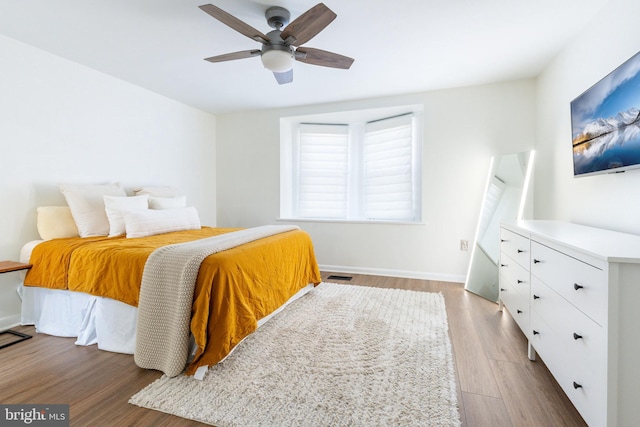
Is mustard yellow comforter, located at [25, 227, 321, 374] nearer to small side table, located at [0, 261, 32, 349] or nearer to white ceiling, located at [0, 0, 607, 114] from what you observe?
small side table, located at [0, 261, 32, 349]

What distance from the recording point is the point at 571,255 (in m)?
1.34

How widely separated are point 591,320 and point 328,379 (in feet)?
4.09

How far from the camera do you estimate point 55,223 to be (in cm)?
251

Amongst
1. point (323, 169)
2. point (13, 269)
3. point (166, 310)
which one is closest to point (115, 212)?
point (13, 269)

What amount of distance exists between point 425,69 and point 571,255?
7.74 ft

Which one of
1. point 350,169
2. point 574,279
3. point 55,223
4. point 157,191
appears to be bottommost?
point 574,279

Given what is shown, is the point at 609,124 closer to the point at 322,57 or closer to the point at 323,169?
the point at 322,57

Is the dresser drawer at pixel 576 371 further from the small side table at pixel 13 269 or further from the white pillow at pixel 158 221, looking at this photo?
the small side table at pixel 13 269

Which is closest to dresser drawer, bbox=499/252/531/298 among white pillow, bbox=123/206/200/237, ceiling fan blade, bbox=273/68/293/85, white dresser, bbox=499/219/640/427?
white dresser, bbox=499/219/640/427

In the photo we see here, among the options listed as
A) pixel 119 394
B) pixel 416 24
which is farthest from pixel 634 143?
pixel 119 394

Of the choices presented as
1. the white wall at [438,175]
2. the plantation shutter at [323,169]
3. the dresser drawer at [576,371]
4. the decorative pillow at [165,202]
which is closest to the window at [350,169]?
the plantation shutter at [323,169]

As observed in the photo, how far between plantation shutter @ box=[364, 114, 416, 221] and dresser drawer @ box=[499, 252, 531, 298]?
1447 mm

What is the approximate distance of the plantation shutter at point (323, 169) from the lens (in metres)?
4.37

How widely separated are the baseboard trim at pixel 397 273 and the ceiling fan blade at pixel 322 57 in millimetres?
2597
